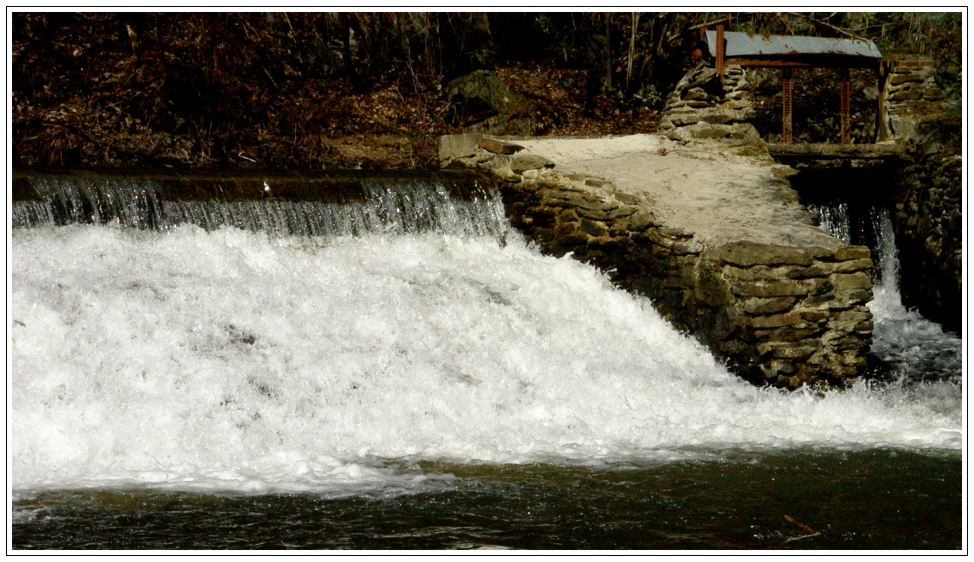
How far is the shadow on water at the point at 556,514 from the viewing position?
4.53m

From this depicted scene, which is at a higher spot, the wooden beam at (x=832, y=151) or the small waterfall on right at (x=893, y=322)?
the wooden beam at (x=832, y=151)

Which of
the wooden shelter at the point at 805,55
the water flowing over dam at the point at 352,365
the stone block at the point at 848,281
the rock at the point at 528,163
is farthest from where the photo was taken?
the wooden shelter at the point at 805,55

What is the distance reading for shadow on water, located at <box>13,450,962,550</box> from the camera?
4.53 m

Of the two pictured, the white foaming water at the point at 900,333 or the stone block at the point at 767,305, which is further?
the white foaming water at the point at 900,333

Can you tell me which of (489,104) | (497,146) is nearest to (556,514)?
(497,146)

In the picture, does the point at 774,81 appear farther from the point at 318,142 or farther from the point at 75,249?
the point at 75,249

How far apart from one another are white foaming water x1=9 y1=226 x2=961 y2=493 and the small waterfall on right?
1.39m

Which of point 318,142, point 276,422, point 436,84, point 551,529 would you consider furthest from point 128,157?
point 551,529

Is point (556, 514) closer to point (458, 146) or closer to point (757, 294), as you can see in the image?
point (757, 294)

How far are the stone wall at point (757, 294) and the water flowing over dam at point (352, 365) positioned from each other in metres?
0.21

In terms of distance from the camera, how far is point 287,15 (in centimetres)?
1692

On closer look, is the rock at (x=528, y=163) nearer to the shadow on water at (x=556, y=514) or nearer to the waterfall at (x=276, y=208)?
the waterfall at (x=276, y=208)

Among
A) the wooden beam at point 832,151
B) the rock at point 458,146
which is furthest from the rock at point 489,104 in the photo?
the wooden beam at point 832,151

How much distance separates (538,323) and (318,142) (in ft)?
25.4
